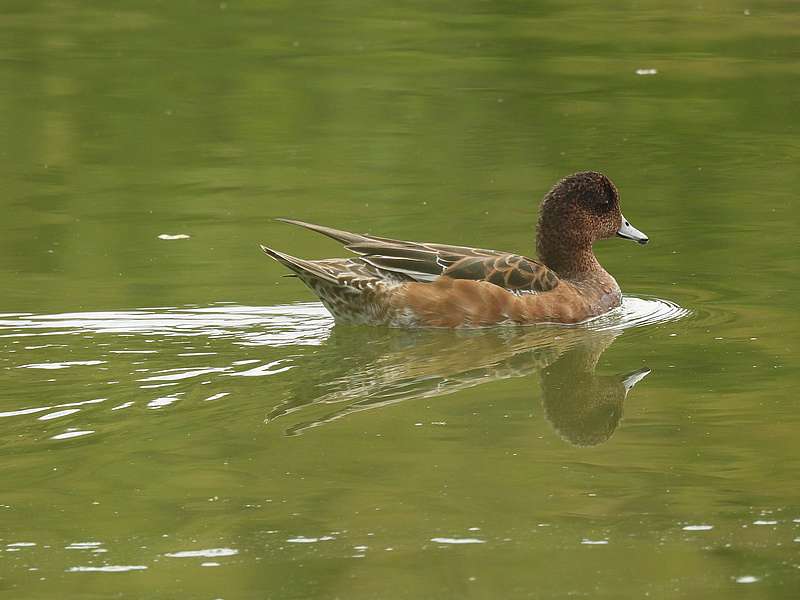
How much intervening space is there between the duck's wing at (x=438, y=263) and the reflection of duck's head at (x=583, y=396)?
0.73 metres

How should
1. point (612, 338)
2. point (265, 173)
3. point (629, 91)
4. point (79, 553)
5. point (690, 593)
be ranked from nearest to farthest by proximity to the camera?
point (690, 593) < point (79, 553) < point (612, 338) < point (265, 173) < point (629, 91)

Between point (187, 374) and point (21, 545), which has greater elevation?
point (187, 374)

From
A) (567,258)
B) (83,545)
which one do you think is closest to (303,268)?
(567,258)

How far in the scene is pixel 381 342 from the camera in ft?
33.5

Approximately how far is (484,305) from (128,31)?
465 inches

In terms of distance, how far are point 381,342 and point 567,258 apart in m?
1.71

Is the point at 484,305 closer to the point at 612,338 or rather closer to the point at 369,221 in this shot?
the point at 612,338

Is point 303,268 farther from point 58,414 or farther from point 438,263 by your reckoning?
point 58,414

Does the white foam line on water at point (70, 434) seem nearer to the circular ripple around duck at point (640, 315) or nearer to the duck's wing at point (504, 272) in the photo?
→ the duck's wing at point (504, 272)

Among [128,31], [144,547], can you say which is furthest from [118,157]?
[144,547]

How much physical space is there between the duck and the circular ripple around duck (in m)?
0.06

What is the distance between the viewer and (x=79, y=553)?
6.51 metres

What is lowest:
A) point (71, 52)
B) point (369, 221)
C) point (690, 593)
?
point (690, 593)

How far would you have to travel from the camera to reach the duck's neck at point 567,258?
11.2 metres
